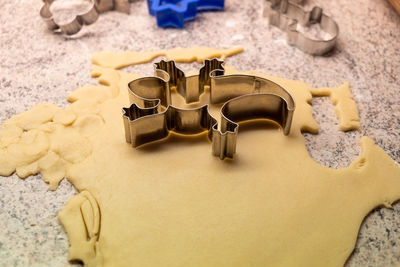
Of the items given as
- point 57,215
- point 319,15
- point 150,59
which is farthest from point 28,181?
point 319,15

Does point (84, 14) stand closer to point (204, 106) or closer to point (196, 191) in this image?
point (204, 106)

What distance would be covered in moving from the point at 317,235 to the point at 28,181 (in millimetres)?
893

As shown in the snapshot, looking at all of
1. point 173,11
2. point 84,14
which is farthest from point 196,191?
point 84,14

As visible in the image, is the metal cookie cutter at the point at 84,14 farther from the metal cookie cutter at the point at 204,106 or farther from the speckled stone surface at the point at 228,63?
the metal cookie cutter at the point at 204,106

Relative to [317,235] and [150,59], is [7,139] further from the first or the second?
[317,235]

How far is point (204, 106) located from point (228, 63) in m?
0.52

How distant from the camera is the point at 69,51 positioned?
5.89ft

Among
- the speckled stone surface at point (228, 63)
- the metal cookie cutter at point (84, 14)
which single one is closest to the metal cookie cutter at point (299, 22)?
the speckled stone surface at point (228, 63)

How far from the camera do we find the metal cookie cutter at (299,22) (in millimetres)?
1770

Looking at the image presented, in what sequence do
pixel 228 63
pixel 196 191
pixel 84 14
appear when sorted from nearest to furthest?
pixel 196 191 → pixel 228 63 → pixel 84 14

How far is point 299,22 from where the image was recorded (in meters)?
1.96

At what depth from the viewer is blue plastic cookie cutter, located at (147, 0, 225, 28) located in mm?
1880

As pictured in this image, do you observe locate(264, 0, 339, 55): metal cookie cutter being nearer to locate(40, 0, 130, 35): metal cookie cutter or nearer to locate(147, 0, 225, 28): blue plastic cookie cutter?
locate(147, 0, 225, 28): blue plastic cookie cutter

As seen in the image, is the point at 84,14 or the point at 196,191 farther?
the point at 84,14
